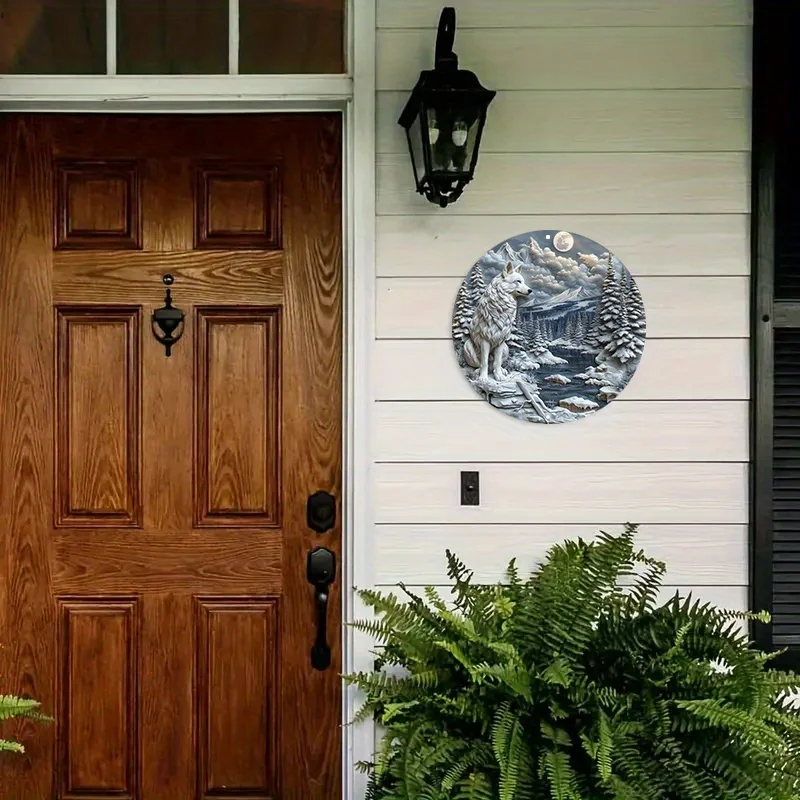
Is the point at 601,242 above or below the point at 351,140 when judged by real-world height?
below

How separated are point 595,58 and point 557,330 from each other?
67 cm

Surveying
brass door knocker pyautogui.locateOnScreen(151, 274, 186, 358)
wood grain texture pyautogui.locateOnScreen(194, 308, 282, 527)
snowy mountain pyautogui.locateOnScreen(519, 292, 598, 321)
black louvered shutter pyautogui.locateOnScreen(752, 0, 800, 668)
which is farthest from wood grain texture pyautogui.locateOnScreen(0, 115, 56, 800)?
black louvered shutter pyautogui.locateOnScreen(752, 0, 800, 668)

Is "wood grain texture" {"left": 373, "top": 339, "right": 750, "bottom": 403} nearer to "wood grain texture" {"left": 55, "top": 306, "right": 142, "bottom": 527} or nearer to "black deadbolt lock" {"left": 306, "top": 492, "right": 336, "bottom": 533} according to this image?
"black deadbolt lock" {"left": 306, "top": 492, "right": 336, "bottom": 533}

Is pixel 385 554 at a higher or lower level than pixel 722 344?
lower

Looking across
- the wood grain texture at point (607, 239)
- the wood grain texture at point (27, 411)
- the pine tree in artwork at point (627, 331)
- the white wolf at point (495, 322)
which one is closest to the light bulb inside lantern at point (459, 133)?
the wood grain texture at point (607, 239)

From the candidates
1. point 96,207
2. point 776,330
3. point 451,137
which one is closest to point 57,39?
point 96,207

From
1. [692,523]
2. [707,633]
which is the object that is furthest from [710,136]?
[707,633]

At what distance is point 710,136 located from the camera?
1.92 m

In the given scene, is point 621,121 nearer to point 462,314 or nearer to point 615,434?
point 462,314

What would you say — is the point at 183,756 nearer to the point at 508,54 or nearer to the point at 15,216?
the point at 15,216

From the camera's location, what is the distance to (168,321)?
77.0 inches

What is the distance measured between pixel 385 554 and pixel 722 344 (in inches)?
38.1

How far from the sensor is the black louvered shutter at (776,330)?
1896 millimetres

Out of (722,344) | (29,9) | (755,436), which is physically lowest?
(755,436)
